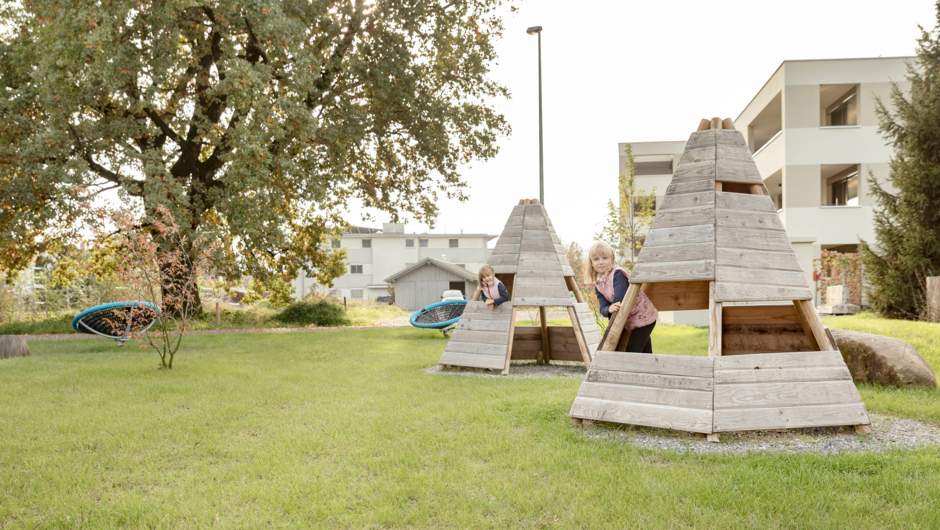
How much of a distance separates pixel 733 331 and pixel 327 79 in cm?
1330

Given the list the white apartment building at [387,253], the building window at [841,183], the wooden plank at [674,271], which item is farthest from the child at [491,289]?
the white apartment building at [387,253]

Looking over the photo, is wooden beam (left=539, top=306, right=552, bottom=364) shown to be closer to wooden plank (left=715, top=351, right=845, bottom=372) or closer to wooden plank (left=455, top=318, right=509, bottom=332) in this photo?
wooden plank (left=455, top=318, right=509, bottom=332)

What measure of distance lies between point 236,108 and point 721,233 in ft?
39.3

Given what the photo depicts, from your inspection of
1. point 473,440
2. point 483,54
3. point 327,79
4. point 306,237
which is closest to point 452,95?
point 483,54

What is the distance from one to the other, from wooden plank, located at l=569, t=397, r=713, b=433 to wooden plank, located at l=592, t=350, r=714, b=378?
326 mm

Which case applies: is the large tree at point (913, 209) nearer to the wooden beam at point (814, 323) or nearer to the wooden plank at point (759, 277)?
the wooden beam at point (814, 323)

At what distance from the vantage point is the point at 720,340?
4879mm

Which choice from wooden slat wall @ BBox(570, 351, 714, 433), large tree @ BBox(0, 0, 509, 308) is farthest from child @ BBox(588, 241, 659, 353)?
large tree @ BBox(0, 0, 509, 308)

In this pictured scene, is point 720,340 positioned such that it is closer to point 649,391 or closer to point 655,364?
point 655,364

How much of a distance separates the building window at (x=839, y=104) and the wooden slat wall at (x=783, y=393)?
20.6 metres

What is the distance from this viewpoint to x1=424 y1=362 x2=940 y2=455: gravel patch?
15.0 ft

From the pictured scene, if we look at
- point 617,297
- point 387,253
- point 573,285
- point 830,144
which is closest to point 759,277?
point 617,297

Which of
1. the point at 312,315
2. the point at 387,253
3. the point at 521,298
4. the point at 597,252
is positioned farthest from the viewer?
the point at 387,253

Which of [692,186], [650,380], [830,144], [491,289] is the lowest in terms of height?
[650,380]
